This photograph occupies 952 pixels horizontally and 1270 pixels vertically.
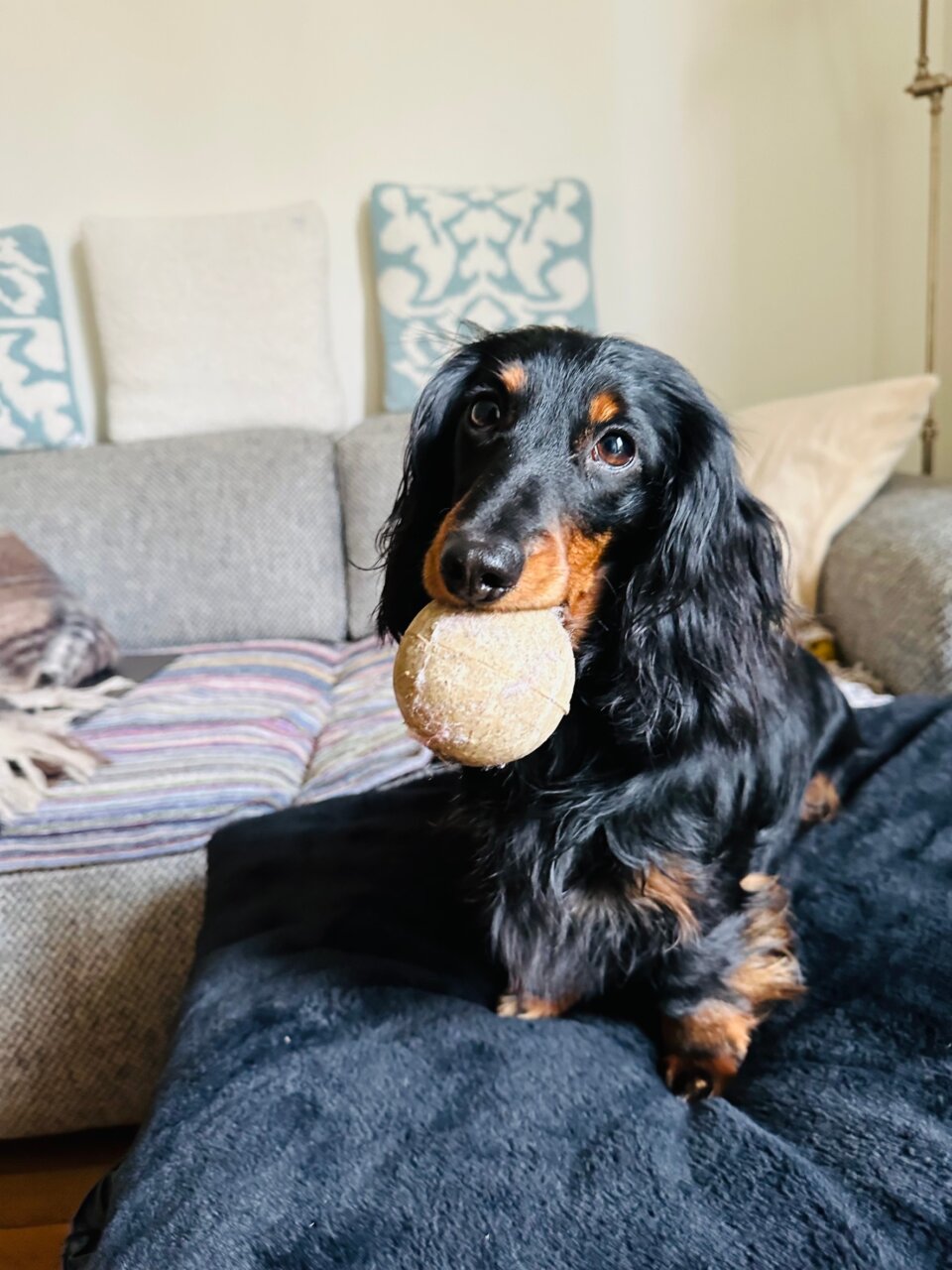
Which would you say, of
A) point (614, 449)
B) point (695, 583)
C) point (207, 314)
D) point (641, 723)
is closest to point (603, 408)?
point (614, 449)

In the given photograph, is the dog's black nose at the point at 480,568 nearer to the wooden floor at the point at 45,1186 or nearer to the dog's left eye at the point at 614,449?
the dog's left eye at the point at 614,449

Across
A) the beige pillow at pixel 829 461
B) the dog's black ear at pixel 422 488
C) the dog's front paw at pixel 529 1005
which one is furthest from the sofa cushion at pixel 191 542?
the dog's front paw at pixel 529 1005

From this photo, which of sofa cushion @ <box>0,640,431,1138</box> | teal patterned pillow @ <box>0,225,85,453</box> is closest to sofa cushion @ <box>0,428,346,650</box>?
teal patterned pillow @ <box>0,225,85,453</box>

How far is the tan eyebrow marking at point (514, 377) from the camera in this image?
3.09 feet

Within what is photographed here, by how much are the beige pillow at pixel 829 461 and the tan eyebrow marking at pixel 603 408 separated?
3.69ft

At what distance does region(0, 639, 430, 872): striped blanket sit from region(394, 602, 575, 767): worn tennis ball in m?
0.71

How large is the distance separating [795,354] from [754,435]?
2.01 feet

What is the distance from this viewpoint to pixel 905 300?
8.19ft

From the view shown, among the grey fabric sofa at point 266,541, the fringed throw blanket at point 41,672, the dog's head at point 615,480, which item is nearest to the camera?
the dog's head at point 615,480

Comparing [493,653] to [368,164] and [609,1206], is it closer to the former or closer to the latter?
[609,1206]

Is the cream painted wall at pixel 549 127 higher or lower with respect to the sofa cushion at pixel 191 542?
higher

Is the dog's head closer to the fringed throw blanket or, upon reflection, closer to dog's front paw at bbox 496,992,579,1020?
dog's front paw at bbox 496,992,579,1020

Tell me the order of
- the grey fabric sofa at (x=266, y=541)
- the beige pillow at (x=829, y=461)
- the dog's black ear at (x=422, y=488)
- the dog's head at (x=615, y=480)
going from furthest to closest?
the beige pillow at (x=829, y=461) → the grey fabric sofa at (x=266, y=541) → the dog's black ear at (x=422, y=488) → the dog's head at (x=615, y=480)

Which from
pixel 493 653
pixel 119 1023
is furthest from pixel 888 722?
pixel 119 1023
